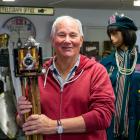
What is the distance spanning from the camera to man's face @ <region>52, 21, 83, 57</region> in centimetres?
177

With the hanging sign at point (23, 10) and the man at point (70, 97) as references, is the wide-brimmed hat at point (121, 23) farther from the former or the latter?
the hanging sign at point (23, 10)

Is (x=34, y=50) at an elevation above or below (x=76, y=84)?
above

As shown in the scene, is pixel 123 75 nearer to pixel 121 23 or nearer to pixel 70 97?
pixel 121 23

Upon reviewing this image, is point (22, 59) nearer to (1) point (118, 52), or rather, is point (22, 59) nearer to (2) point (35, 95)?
(2) point (35, 95)

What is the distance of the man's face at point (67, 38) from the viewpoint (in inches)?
69.8

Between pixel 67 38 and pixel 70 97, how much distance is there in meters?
0.26

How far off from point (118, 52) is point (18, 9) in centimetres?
325

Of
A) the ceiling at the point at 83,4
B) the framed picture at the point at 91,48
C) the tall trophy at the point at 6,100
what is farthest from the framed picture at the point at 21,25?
the tall trophy at the point at 6,100

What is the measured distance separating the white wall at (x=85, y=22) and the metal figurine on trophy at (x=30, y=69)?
6664 mm

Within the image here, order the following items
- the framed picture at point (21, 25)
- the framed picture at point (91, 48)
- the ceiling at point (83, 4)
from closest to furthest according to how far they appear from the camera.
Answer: the ceiling at point (83, 4) < the framed picture at point (91, 48) < the framed picture at point (21, 25)

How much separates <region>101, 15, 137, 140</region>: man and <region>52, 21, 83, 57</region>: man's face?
0.91m

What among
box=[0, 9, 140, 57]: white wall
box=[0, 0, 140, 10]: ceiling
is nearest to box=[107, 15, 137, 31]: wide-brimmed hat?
box=[0, 0, 140, 10]: ceiling

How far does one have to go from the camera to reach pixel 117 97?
104 inches

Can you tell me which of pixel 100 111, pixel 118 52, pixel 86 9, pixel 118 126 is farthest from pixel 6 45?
pixel 86 9
